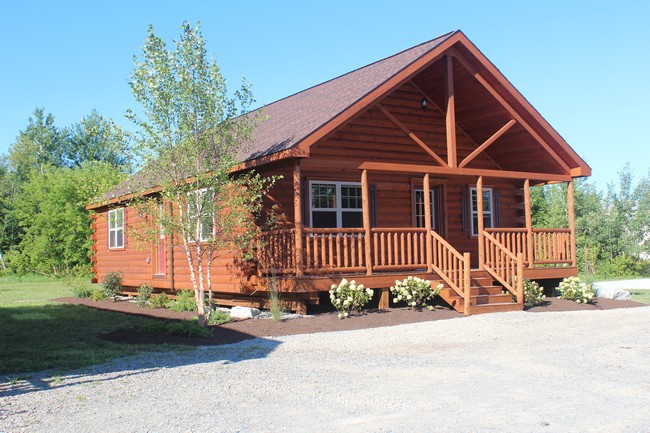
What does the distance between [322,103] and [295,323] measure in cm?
611

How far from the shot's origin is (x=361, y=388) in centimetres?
753

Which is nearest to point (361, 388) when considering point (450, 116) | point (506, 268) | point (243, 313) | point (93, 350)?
point (93, 350)

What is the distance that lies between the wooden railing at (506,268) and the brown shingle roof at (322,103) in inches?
176

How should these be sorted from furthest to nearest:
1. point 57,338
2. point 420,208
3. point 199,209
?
point 420,208, point 199,209, point 57,338

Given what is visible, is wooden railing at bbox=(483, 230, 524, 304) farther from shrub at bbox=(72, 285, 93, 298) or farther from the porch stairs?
shrub at bbox=(72, 285, 93, 298)

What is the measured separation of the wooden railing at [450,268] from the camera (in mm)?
14281

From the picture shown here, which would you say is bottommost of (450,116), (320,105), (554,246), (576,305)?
(576,305)

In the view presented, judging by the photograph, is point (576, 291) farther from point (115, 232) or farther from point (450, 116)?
point (115, 232)

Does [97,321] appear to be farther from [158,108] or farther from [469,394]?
[469,394]

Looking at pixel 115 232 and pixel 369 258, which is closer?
pixel 369 258

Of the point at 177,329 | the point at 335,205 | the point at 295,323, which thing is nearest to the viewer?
the point at 177,329

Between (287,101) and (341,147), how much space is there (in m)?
5.01

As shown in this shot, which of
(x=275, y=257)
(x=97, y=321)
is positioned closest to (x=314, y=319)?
(x=275, y=257)

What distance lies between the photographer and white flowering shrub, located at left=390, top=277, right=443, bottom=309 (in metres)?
14.5
